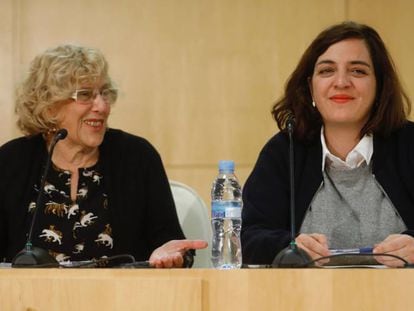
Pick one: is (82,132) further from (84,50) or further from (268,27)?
(268,27)

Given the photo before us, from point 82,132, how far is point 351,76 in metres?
0.96

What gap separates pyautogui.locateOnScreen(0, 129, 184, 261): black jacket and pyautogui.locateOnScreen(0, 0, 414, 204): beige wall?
0.98 metres

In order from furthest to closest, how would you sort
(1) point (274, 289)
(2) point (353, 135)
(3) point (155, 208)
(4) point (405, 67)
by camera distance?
1. (4) point (405, 67)
2. (3) point (155, 208)
3. (2) point (353, 135)
4. (1) point (274, 289)

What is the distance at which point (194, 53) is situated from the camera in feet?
13.7

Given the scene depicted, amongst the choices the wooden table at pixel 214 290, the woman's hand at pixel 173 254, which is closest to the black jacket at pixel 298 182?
the woman's hand at pixel 173 254

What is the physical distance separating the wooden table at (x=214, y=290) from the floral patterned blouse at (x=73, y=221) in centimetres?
104

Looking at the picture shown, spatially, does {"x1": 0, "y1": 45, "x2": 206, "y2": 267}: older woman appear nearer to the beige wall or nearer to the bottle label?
the bottle label

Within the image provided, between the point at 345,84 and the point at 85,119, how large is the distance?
935 millimetres

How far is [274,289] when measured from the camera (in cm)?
184

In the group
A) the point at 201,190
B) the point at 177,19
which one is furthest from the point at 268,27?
the point at 201,190

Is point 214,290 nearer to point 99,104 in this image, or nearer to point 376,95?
point 376,95

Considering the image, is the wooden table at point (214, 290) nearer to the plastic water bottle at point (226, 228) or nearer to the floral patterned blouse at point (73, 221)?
the plastic water bottle at point (226, 228)

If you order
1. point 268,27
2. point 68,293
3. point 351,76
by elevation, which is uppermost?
point 268,27

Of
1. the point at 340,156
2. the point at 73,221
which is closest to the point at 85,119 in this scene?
the point at 73,221
